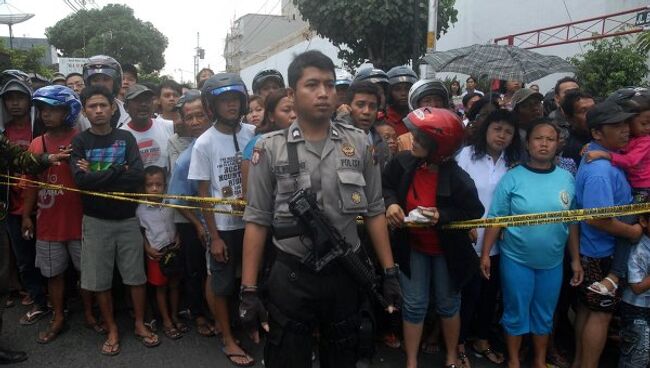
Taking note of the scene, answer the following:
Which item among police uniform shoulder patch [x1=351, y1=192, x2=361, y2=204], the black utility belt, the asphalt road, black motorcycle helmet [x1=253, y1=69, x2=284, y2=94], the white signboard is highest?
the white signboard

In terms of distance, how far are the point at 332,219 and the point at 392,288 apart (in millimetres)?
521

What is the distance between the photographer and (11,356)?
347 cm

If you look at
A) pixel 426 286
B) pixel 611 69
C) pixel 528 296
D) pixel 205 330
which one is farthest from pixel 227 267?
pixel 611 69

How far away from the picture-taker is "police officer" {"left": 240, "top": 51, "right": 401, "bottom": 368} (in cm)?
233

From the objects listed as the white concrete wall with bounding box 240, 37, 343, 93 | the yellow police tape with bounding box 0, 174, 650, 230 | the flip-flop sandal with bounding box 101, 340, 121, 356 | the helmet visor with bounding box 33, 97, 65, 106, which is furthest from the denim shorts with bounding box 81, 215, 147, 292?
the white concrete wall with bounding box 240, 37, 343, 93

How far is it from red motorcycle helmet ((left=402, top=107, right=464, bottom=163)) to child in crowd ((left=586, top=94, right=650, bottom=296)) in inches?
39.7

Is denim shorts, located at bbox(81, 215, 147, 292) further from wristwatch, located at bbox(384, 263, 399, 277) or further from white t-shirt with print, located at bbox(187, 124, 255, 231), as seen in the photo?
wristwatch, located at bbox(384, 263, 399, 277)

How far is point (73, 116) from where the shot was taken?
3.81 meters

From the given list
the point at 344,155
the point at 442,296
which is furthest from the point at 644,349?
the point at 344,155

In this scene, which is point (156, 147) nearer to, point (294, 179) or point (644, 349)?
point (294, 179)

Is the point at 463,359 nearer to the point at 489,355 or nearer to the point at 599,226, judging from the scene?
the point at 489,355

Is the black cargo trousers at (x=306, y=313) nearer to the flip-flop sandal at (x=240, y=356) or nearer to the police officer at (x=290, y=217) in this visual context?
the police officer at (x=290, y=217)

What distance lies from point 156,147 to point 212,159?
1016 millimetres

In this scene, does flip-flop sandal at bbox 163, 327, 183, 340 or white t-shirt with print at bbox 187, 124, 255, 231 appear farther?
flip-flop sandal at bbox 163, 327, 183, 340
